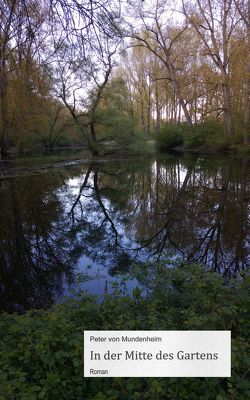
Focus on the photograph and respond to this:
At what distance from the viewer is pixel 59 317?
2.88 m

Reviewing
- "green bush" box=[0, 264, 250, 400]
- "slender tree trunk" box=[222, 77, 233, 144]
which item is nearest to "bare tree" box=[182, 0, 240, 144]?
"slender tree trunk" box=[222, 77, 233, 144]

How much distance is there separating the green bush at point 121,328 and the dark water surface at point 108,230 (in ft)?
2.93

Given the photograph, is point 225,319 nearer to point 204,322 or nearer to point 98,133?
point 204,322

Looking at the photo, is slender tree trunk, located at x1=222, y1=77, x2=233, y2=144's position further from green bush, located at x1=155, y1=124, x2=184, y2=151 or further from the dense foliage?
green bush, located at x1=155, y1=124, x2=184, y2=151

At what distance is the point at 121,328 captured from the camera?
288 cm

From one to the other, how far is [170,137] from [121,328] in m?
29.5

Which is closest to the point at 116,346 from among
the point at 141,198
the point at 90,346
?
the point at 90,346

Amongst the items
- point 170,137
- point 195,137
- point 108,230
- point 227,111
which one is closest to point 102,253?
point 108,230

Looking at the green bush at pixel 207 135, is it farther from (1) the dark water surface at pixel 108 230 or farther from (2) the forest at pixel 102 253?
(1) the dark water surface at pixel 108 230

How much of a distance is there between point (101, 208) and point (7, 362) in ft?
26.2

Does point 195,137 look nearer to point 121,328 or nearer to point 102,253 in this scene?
point 102,253

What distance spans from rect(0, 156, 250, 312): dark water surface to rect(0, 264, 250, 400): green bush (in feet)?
2.93

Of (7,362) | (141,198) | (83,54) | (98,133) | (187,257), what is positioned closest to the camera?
(7,362)

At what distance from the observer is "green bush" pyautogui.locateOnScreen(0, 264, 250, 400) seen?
2.26m
